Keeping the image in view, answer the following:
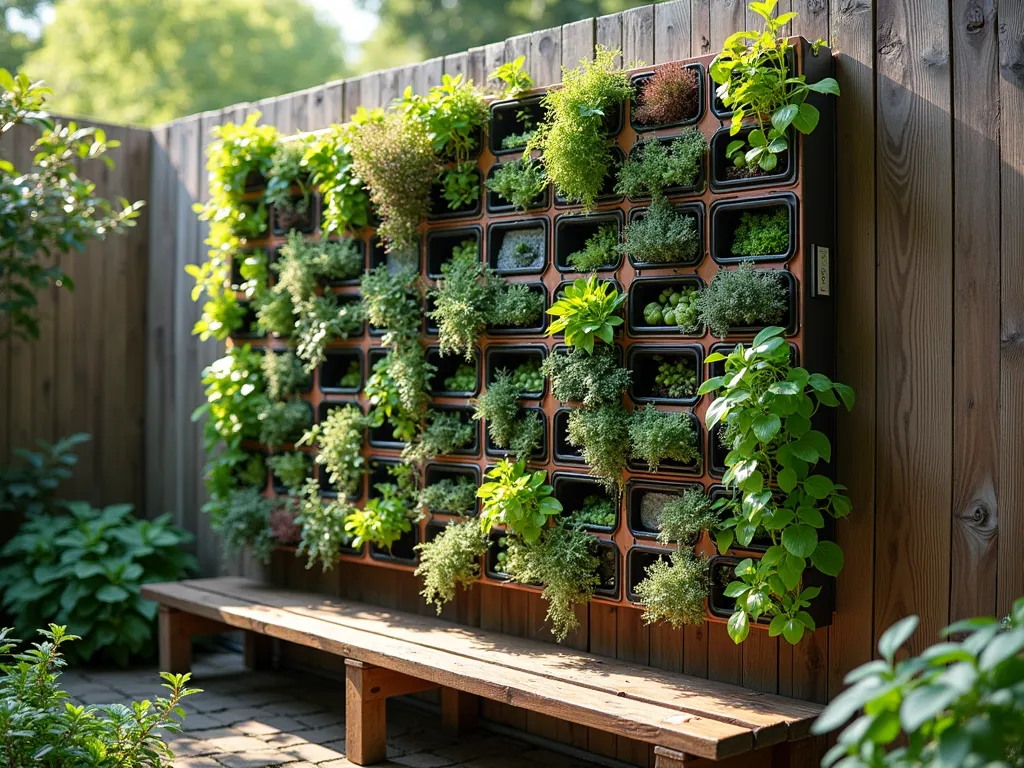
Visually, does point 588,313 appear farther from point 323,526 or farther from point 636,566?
point 323,526

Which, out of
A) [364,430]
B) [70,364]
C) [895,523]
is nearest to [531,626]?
[364,430]

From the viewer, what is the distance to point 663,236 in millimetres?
3264

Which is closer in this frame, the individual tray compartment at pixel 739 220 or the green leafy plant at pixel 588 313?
the individual tray compartment at pixel 739 220

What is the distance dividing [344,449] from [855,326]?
210cm

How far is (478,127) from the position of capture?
156 inches

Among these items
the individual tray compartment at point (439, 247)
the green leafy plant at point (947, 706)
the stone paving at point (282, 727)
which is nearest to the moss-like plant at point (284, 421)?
the individual tray compartment at point (439, 247)

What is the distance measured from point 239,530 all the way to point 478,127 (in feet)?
6.77

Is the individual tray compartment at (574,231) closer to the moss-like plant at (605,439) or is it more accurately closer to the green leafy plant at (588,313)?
the green leafy plant at (588,313)

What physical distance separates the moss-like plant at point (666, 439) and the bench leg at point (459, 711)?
143 centimetres

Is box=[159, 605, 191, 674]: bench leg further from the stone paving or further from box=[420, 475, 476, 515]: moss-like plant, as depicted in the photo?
box=[420, 475, 476, 515]: moss-like plant

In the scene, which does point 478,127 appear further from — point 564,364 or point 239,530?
point 239,530

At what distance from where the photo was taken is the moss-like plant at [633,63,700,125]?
130 inches

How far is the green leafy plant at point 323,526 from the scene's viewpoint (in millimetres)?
4367

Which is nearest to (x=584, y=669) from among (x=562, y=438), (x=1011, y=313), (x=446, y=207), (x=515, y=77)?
(x=562, y=438)
